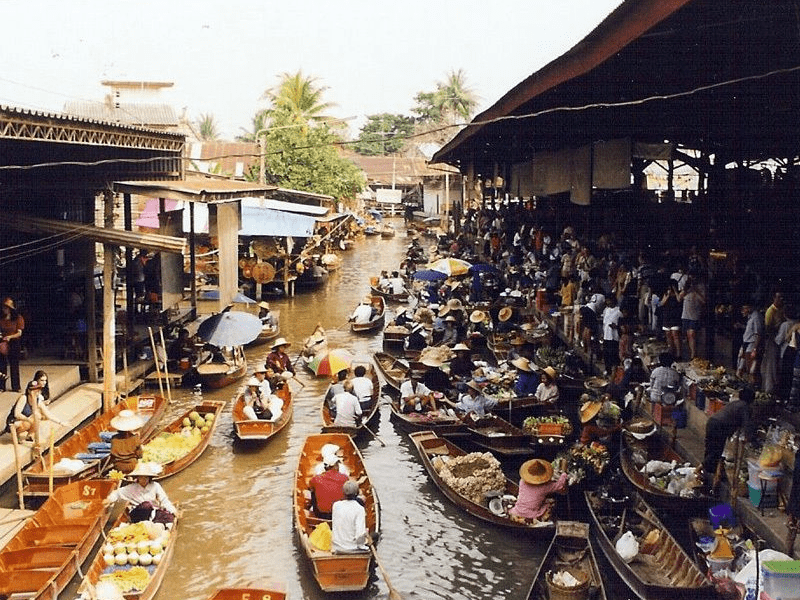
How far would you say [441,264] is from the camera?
85.4 feet

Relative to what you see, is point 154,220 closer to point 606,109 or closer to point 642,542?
point 606,109

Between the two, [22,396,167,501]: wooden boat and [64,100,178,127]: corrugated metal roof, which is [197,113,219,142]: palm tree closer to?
[64,100,178,127]: corrugated metal roof

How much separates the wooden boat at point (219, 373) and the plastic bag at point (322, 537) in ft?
30.7

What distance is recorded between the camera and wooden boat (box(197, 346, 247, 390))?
19.3 metres

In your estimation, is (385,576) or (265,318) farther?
(265,318)

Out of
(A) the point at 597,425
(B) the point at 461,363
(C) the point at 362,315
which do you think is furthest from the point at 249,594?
(C) the point at 362,315

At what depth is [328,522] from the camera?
10.7 meters

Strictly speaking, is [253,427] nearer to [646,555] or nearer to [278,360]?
[278,360]

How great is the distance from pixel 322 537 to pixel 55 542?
3346mm

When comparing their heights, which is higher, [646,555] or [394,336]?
[394,336]

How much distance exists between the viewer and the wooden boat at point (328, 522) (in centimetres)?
980

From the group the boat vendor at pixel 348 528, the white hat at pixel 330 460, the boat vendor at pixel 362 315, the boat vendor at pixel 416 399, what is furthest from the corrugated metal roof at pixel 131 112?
the boat vendor at pixel 348 528

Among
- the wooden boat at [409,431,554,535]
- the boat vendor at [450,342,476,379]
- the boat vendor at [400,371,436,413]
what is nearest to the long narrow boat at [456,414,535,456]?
the wooden boat at [409,431,554,535]

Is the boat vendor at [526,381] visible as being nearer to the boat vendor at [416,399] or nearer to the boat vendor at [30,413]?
→ the boat vendor at [416,399]
